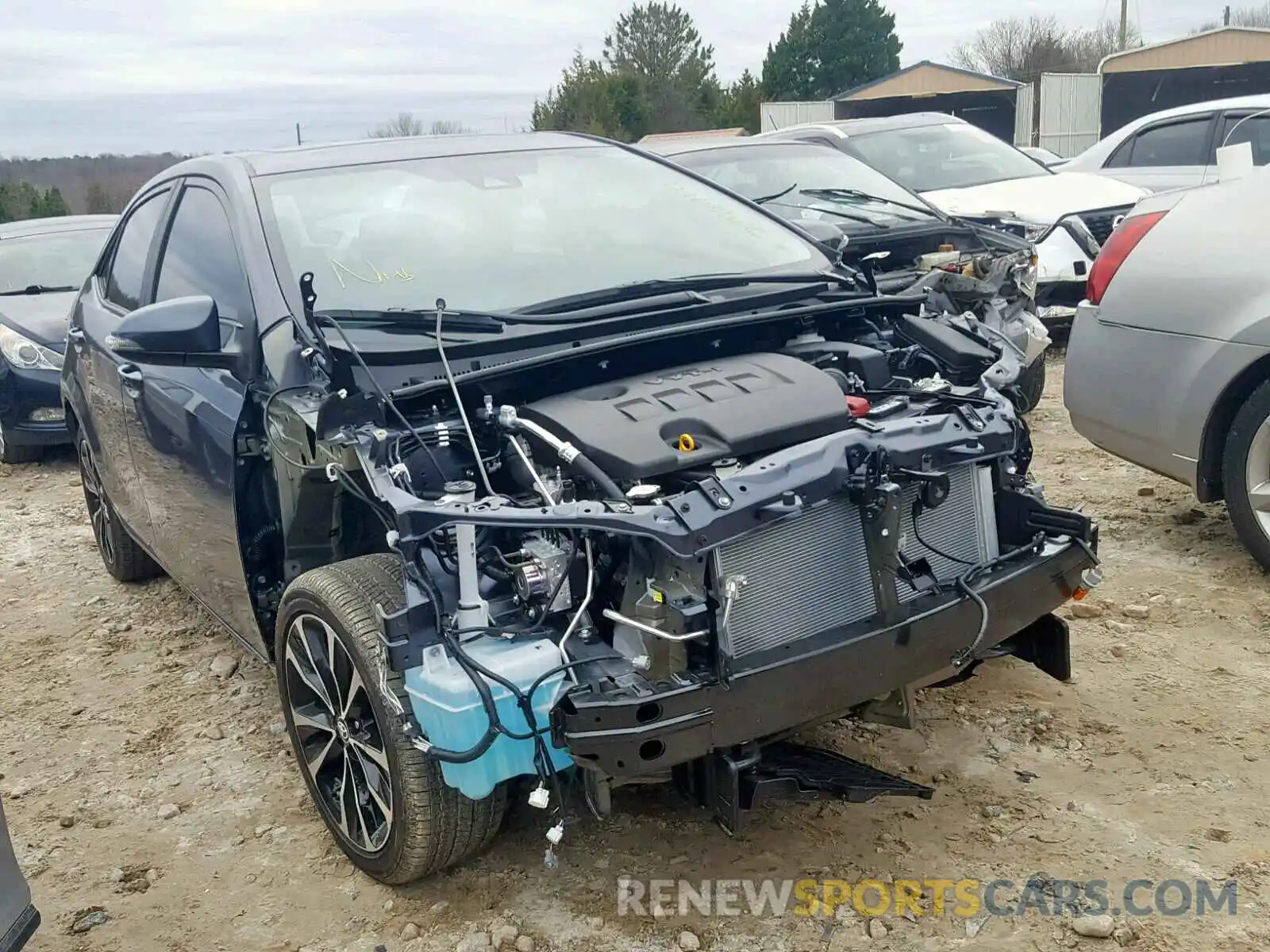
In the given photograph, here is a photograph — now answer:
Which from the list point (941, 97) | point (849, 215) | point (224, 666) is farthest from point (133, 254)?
point (941, 97)

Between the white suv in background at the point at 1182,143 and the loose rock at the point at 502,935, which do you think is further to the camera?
the white suv in background at the point at 1182,143

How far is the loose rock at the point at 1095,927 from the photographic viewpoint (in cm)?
255

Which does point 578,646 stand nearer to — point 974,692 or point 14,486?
point 974,692

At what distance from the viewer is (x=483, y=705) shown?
2.36 meters

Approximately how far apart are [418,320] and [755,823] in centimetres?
160

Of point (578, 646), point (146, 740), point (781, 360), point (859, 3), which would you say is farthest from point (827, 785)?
point (859, 3)

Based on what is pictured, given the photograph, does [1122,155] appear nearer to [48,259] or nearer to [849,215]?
[849,215]

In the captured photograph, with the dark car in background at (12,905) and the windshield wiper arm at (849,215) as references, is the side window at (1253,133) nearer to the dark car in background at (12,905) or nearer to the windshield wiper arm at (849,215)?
the windshield wiper arm at (849,215)

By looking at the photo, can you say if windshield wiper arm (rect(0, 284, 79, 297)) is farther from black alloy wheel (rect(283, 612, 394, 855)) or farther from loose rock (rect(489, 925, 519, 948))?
loose rock (rect(489, 925, 519, 948))

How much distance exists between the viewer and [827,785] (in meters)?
2.58

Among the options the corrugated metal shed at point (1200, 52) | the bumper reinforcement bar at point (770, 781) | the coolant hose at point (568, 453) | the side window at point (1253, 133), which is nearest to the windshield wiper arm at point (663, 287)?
the coolant hose at point (568, 453)

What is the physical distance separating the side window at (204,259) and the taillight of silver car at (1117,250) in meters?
3.29

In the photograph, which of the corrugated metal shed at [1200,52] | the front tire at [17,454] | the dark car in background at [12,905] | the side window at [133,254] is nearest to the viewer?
the dark car in background at [12,905]

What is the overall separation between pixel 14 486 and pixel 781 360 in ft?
21.2
